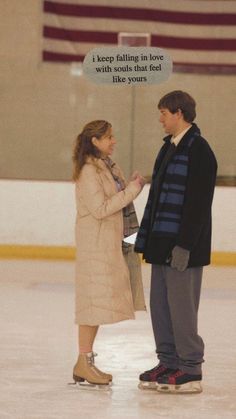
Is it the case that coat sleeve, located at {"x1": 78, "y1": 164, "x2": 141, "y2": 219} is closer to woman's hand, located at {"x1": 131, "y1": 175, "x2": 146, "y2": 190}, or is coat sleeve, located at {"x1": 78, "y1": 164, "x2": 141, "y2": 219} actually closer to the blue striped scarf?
woman's hand, located at {"x1": 131, "y1": 175, "x2": 146, "y2": 190}

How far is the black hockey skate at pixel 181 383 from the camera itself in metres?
5.57

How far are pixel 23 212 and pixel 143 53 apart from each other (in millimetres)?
6292

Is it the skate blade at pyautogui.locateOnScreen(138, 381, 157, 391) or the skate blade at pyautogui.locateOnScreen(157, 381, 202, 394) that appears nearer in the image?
the skate blade at pyautogui.locateOnScreen(157, 381, 202, 394)

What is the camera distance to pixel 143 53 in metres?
5.75

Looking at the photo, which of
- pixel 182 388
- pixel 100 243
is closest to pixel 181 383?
pixel 182 388

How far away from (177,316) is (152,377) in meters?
0.34

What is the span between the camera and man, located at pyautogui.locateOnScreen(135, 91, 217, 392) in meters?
5.39

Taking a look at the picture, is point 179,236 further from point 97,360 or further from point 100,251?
point 97,360

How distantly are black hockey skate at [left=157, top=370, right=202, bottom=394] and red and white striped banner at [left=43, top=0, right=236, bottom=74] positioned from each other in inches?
283

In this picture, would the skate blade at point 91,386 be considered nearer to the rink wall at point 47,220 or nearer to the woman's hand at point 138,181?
the woman's hand at point 138,181

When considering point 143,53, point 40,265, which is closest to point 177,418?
point 143,53

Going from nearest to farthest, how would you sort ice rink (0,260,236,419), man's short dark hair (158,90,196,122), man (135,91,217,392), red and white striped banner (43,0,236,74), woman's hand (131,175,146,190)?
ice rink (0,260,236,419), man (135,91,217,392), man's short dark hair (158,90,196,122), woman's hand (131,175,146,190), red and white striped banner (43,0,236,74)

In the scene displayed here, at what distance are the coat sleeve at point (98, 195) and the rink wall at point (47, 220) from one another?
241 inches

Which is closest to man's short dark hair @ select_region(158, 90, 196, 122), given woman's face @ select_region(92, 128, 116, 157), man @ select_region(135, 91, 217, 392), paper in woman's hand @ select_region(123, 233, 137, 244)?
man @ select_region(135, 91, 217, 392)
